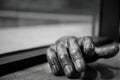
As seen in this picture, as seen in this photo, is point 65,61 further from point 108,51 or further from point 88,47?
point 108,51

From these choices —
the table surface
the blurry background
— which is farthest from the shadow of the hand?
the blurry background

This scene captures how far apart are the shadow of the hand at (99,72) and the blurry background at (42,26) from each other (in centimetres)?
A: 37

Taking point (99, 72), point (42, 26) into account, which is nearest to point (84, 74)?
point (99, 72)

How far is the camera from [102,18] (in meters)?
1.38

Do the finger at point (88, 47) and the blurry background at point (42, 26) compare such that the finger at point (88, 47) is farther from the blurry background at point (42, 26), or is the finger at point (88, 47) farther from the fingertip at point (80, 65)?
the blurry background at point (42, 26)

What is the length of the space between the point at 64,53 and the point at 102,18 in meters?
0.88

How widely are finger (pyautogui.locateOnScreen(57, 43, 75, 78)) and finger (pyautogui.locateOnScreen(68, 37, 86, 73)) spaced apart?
0.06 feet

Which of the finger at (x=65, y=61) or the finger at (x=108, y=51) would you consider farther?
the finger at (x=108, y=51)

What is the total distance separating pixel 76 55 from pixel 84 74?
0.11 meters

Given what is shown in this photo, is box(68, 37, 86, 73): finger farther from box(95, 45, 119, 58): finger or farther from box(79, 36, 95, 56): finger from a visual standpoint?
box(95, 45, 119, 58): finger

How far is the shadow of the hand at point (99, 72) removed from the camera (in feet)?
2.03

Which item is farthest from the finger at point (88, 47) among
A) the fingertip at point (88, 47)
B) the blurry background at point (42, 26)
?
the blurry background at point (42, 26)

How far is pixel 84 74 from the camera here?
2.09ft

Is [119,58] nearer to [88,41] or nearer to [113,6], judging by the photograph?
[88,41]
